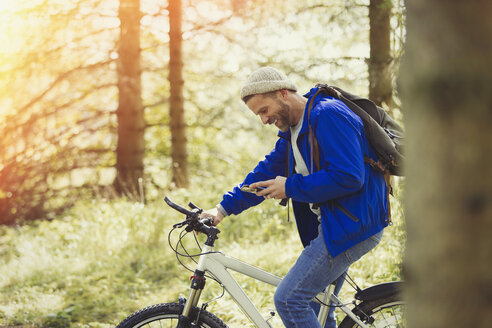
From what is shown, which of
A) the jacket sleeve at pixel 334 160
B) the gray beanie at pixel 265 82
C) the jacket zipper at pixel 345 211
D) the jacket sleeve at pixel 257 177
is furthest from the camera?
the jacket sleeve at pixel 257 177

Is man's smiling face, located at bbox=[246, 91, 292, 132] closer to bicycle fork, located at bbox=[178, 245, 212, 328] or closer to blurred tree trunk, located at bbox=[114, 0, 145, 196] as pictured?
bicycle fork, located at bbox=[178, 245, 212, 328]

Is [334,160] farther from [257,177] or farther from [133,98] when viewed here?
[133,98]

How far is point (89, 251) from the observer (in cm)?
734

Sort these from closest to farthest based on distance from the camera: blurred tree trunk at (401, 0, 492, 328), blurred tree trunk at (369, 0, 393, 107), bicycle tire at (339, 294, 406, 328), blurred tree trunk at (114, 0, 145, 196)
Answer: blurred tree trunk at (401, 0, 492, 328) < bicycle tire at (339, 294, 406, 328) < blurred tree trunk at (369, 0, 393, 107) < blurred tree trunk at (114, 0, 145, 196)

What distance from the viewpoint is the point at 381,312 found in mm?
3018

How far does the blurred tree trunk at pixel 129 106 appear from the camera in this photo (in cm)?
1103

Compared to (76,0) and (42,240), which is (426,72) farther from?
(76,0)

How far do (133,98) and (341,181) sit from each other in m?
9.31

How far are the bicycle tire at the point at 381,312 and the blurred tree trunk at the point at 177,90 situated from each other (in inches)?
327

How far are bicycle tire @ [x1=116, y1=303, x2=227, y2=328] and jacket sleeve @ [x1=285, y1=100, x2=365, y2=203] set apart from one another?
884mm

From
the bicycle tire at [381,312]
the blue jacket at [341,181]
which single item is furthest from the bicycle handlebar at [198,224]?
the bicycle tire at [381,312]

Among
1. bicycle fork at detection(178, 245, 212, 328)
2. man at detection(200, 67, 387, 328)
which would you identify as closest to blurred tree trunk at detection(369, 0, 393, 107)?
man at detection(200, 67, 387, 328)

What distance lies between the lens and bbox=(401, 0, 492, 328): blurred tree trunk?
3.21 feet

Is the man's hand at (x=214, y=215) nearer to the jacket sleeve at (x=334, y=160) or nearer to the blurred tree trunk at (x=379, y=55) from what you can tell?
the jacket sleeve at (x=334, y=160)
